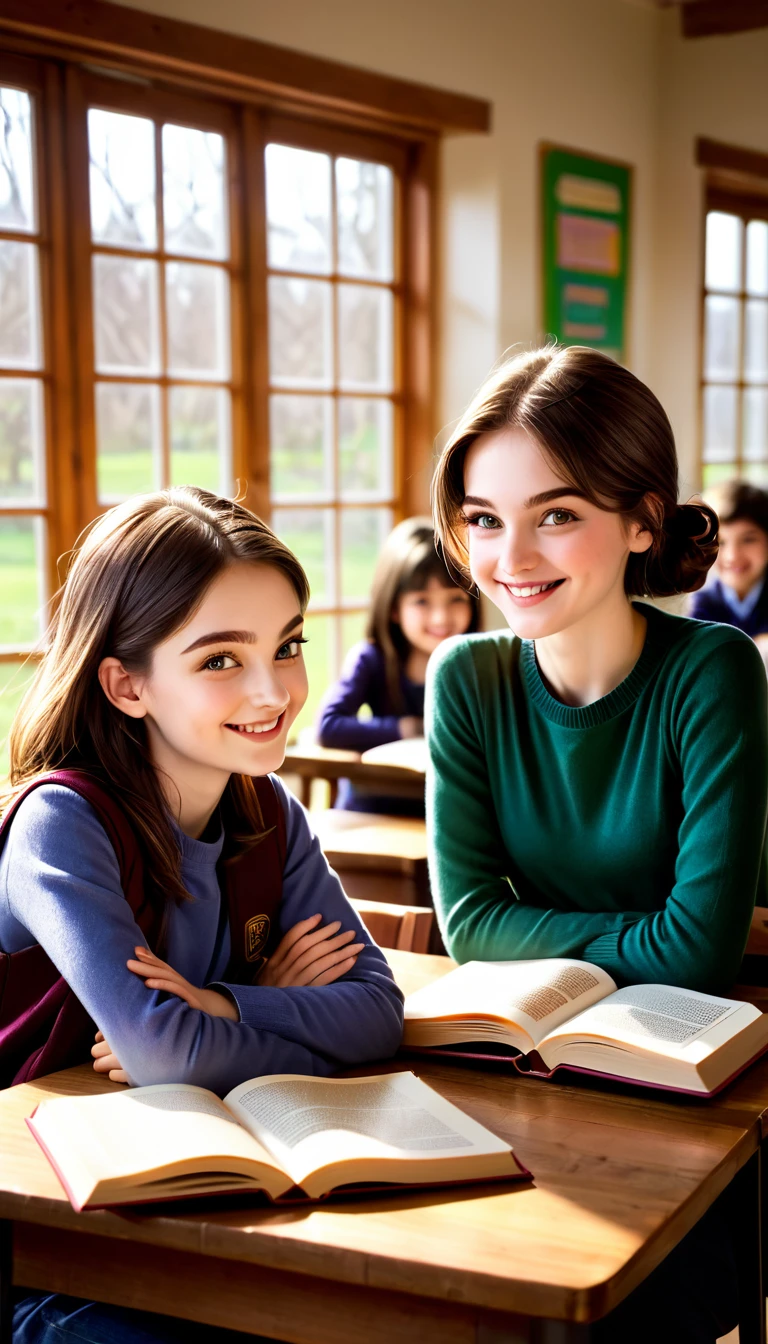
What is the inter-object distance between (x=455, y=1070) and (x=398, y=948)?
45cm

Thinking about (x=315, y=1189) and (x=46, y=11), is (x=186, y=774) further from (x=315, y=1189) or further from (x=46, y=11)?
(x=46, y=11)

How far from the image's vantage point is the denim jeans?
1107mm

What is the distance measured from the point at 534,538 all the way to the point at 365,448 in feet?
10.5

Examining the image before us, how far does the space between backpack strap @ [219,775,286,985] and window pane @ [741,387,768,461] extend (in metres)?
5.01

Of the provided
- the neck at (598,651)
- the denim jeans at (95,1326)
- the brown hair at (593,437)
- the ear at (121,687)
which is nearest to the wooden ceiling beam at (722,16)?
the brown hair at (593,437)

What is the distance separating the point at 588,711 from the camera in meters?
1.56

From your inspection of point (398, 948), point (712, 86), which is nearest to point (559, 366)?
point (398, 948)

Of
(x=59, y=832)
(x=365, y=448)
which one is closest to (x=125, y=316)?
(x=365, y=448)

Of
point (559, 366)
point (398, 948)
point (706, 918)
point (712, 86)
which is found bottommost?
point (398, 948)

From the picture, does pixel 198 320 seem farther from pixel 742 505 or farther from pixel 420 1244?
pixel 420 1244

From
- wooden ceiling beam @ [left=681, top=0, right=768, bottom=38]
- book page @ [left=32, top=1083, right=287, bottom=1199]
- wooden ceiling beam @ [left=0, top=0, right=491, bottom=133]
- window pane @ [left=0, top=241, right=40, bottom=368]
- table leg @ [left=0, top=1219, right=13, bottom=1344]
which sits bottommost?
table leg @ [left=0, top=1219, right=13, bottom=1344]

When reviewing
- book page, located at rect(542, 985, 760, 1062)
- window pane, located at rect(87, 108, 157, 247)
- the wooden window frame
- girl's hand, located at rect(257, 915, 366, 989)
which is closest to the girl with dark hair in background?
book page, located at rect(542, 985, 760, 1062)

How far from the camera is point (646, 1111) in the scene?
1173mm

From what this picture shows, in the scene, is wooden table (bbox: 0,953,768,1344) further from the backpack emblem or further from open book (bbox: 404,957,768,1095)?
the backpack emblem
